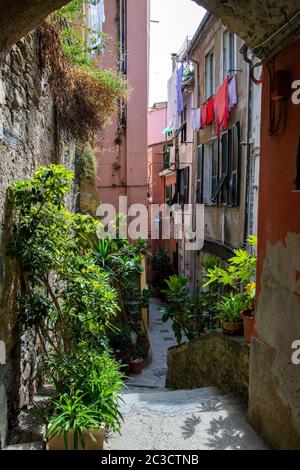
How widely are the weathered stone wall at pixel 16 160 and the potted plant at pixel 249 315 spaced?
2567 mm

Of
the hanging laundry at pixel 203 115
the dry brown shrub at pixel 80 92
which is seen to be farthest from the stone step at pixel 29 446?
the hanging laundry at pixel 203 115

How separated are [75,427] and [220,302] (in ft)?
10.8

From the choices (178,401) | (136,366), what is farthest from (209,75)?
(178,401)

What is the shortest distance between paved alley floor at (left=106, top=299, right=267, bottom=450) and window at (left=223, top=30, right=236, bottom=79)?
7320 mm

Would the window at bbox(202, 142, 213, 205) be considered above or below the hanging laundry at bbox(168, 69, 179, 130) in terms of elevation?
below

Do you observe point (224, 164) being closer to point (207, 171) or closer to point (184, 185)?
point (207, 171)

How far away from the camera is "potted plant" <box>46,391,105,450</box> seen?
316 centimetres

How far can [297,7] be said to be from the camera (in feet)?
9.36

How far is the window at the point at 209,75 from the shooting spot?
1146 centimetres

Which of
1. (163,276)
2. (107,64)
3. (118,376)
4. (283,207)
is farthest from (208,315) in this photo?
(163,276)

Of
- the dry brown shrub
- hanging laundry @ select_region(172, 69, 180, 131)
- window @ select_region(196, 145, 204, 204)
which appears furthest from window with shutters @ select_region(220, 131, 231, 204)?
hanging laundry @ select_region(172, 69, 180, 131)

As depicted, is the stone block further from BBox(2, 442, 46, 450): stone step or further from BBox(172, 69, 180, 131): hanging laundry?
→ BBox(172, 69, 180, 131): hanging laundry

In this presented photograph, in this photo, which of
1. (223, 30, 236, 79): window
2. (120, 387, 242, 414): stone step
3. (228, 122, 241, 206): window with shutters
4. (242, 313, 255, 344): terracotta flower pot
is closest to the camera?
(120, 387, 242, 414): stone step

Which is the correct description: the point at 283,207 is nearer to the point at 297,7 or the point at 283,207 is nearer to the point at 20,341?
the point at 297,7
